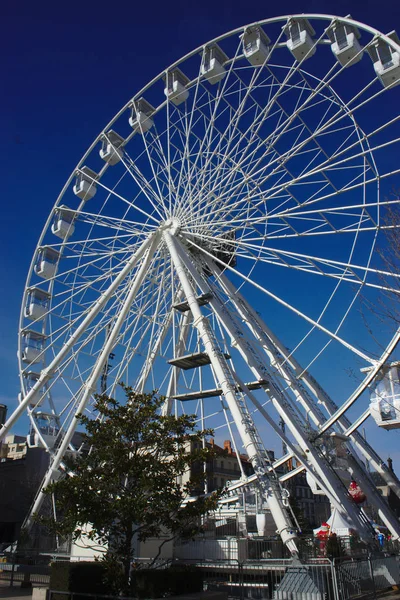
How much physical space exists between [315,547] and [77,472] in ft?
20.6

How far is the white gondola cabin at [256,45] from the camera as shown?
18.8 meters

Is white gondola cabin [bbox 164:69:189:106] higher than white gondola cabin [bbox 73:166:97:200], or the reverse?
white gondola cabin [bbox 164:69:189:106]

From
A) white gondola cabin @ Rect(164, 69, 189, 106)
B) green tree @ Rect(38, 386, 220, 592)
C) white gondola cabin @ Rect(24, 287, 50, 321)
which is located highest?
white gondola cabin @ Rect(164, 69, 189, 106)

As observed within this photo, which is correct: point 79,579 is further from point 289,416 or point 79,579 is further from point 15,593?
point 289,416

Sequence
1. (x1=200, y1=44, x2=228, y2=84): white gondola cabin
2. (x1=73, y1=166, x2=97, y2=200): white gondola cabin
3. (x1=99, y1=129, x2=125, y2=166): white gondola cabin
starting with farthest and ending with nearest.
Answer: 1. (x1=73, y1=166, x2=97, y2=200): white gondola cabin
2. (x1=99, y1=129, x2=125, y2=166): white gondola cabin
3. (x1=200, y1=44, x2=228, y2=84): white gondola cabin

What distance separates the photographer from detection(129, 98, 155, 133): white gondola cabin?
23.5 m

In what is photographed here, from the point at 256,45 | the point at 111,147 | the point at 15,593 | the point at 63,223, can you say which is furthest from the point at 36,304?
the point at 256,45

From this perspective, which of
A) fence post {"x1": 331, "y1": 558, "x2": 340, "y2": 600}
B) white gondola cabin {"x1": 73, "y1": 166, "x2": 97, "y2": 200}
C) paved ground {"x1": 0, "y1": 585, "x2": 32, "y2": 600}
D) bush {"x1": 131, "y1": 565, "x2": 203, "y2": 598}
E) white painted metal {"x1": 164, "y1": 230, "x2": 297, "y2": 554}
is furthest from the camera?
white gondola cabin {"x1": 73, "y1": 166, "x2": 97, "y2": 200}

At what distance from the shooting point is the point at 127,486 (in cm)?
1202

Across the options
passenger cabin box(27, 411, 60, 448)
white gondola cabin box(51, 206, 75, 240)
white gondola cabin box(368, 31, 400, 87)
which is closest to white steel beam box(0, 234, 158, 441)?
passenger cabin box(27, 411, 60, 448)

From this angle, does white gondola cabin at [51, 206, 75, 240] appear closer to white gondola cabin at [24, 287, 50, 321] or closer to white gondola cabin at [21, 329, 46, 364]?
white gondola cabin at [24, 287, 50, 321]

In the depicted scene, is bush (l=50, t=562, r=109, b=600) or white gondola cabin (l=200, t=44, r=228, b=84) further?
white gondola cabin (l=200, t=44, r=228, b=84)

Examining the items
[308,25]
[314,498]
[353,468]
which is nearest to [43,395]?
[353,468]

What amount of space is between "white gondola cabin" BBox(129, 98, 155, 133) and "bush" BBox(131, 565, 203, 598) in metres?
17.9
